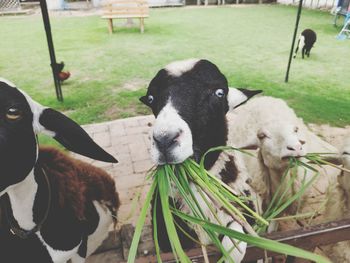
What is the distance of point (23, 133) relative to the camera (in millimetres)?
1823

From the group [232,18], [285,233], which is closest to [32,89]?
[285,233]

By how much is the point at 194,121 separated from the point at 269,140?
128 cm

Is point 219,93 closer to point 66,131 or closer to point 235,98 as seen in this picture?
point 235,98

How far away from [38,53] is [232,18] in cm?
1265

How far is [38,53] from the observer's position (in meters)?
11.4

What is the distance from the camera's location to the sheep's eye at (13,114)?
5.74ft

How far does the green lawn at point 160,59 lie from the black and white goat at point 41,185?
3.69 metres

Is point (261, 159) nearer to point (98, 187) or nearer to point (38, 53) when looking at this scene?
point (98, 187)

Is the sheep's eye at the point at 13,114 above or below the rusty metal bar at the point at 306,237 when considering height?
above

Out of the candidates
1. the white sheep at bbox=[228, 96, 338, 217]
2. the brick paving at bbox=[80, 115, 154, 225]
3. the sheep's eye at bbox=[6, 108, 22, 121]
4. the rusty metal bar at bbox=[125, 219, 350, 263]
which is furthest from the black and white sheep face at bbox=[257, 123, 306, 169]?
the sheep's eye at bbox=[6, 108, 22, 121]

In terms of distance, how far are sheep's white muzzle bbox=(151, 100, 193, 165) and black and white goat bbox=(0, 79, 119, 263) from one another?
0.44m

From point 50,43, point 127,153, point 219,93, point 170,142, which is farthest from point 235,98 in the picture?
point 50,43

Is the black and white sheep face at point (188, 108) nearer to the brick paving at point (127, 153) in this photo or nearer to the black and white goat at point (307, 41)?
the brick paving at point (127, 153)

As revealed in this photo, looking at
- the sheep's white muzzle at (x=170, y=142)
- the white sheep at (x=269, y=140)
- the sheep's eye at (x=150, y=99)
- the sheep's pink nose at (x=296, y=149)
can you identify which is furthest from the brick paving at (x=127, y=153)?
the sheep's white muzzle at (x=170, y=142)
